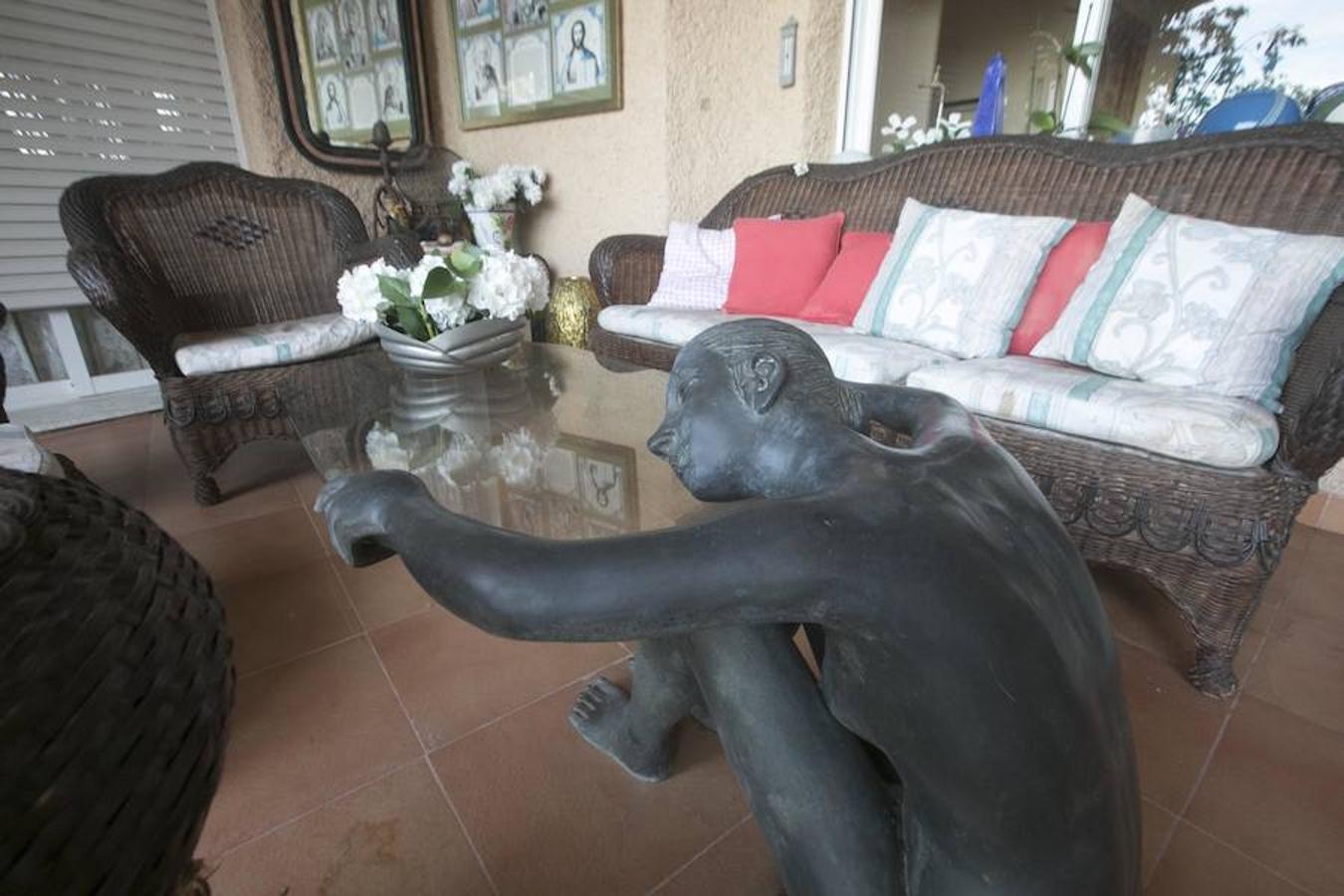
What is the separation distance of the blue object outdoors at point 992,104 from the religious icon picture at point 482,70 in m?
2.37

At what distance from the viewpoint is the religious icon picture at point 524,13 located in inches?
113

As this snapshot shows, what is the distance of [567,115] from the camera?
9.77 ft

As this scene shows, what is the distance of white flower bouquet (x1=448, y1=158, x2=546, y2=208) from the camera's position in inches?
122

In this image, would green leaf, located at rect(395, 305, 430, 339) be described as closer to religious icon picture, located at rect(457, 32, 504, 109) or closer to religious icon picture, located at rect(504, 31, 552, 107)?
religious icon picture, located at rect(504, 31, 552, 107)

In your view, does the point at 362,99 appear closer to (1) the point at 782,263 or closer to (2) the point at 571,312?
(2) the point at 571,312

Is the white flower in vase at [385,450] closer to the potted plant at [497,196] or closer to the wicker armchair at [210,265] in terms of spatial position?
the wicker armchair at [210,265]

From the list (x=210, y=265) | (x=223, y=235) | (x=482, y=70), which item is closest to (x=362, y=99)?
(x=482, y=70)

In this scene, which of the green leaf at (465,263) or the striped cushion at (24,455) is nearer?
the striped cushion at (24,455)

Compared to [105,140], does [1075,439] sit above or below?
below

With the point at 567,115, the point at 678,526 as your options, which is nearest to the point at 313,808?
the point at 678,526

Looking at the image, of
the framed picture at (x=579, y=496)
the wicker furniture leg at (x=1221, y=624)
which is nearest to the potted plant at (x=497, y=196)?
the framed picture at (x=579, y=496)

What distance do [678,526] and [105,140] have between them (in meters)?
3.67

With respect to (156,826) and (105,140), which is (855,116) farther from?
(105,140)

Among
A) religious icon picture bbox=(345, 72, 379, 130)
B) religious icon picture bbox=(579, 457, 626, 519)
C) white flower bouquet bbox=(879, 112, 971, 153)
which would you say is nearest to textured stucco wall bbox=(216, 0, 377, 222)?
religious icon picture bbox=(345, 72, 379, 130)
